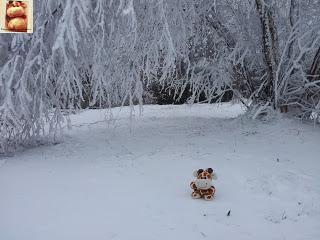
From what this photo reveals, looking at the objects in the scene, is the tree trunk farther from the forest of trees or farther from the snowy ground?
the snowy ground

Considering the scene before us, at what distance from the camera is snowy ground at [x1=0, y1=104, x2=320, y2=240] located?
5.02m

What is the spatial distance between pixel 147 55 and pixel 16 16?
3197mm

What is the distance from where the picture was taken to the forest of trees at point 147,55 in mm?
7203

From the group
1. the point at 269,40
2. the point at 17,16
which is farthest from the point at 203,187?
the point at 269,40

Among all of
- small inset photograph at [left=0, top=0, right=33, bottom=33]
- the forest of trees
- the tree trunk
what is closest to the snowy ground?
the forest of trees

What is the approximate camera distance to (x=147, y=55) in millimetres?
7727

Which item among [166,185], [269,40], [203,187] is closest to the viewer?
[203,187]

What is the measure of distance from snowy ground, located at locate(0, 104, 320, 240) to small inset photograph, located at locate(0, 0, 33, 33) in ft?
6.10

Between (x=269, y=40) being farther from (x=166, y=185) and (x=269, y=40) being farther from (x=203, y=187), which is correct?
(x=203, y=187)

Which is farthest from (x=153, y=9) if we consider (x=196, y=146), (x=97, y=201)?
(x=97, y=201)

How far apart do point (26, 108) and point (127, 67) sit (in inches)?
63.7

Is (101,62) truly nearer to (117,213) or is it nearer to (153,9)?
(153,9)

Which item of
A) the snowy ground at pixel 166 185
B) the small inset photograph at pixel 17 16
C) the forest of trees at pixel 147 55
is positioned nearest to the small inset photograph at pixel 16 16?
the small inset photograph at pixel 17 16

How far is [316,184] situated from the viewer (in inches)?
246
